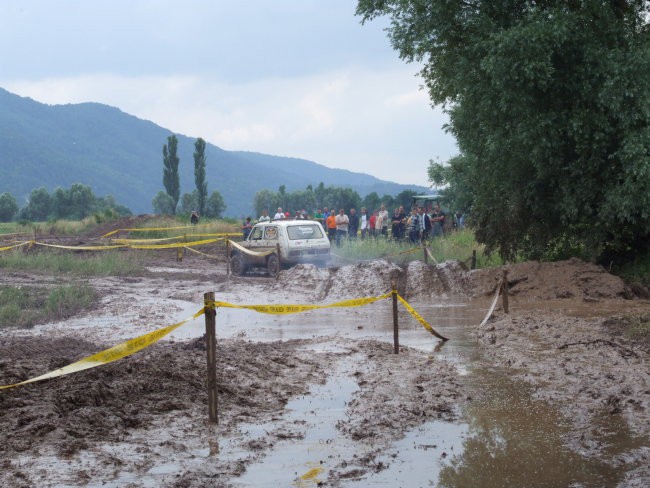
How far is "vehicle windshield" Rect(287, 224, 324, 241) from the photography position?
25.5 metres

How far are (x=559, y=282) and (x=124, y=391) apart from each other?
12.2 meters

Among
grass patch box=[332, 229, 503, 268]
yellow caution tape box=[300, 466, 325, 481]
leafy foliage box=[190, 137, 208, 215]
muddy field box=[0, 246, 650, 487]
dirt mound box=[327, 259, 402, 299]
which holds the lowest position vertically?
yellow caution tape box=[300, 466, 325, 481]

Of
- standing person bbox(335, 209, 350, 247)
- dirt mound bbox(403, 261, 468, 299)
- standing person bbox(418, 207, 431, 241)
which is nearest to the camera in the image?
dirt mound bbox(403, 261, 468, 299)

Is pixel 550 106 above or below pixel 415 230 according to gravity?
above

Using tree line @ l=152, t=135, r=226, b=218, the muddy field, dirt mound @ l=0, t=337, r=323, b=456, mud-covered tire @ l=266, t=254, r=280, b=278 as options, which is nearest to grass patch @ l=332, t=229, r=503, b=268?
mud-covered tire @ l=266, t=254, r=280, b=278

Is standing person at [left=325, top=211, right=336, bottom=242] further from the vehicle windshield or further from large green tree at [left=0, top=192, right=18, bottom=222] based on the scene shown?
large green tree at [left=0, top=192, right=18, bottom=222]

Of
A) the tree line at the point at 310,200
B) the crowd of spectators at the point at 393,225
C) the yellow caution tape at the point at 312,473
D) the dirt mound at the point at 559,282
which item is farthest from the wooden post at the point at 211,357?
the tree line at the point at 310,200

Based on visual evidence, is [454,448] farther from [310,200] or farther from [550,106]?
[310,200]

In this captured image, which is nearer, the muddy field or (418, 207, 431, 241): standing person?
the muddy field

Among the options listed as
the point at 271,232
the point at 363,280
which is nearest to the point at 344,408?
the point at 363,280

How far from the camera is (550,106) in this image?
1869cm

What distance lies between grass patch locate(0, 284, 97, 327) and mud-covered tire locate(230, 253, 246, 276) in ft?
22.5

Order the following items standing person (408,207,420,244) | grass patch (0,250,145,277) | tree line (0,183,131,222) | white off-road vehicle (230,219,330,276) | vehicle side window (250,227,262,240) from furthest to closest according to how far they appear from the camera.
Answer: tree line (0,183,131,222), standing person (408,207,420,244), vehicle side window (250,227,262,240), grass patch (0,250,145,277), white off-road vehicle (230,219,330,276)

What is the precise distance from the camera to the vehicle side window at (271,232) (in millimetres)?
25750
